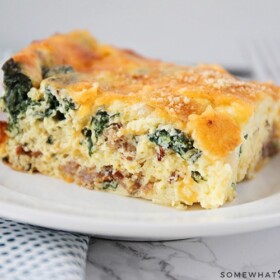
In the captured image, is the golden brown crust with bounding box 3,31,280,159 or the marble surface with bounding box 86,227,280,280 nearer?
the marble surface with bounding box 86,227,280,280

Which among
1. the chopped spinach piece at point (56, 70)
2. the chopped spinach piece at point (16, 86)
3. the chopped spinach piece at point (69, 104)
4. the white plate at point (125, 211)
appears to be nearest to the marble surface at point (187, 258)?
the white plate at point (125, 211)

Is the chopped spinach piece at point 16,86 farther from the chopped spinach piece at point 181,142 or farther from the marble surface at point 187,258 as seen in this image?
the marble surface at point 187,258

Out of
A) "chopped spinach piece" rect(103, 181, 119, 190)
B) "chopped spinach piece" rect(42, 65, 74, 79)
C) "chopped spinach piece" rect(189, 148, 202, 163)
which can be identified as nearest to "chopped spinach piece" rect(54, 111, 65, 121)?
"chopped spinach piece" rect(42, 65, 74, 79)

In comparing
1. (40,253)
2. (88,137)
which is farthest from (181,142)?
(40,253)

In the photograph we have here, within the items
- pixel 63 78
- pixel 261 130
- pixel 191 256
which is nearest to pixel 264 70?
pixel 261 130

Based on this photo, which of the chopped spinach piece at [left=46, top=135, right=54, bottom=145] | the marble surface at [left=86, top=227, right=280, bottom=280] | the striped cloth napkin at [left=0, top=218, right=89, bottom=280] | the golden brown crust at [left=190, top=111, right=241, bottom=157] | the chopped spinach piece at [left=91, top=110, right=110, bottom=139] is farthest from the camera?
the chopped spinach piece at [left=46, top=135, right=54, bottom=145]

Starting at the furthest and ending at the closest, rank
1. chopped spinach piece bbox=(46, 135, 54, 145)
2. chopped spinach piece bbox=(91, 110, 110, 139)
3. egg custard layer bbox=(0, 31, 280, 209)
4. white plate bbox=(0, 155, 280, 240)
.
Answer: chopped spinach piece bbox=(46, 135, 54, 145) < chopped spinach piece bbox=(91, 110, 110, 139) < egg custard layer bbox=(0, 31, 280, 209) < white plate bbox=(0, 155, 280, 240)

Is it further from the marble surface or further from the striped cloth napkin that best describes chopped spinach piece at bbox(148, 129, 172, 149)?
the striped cloth napkin
